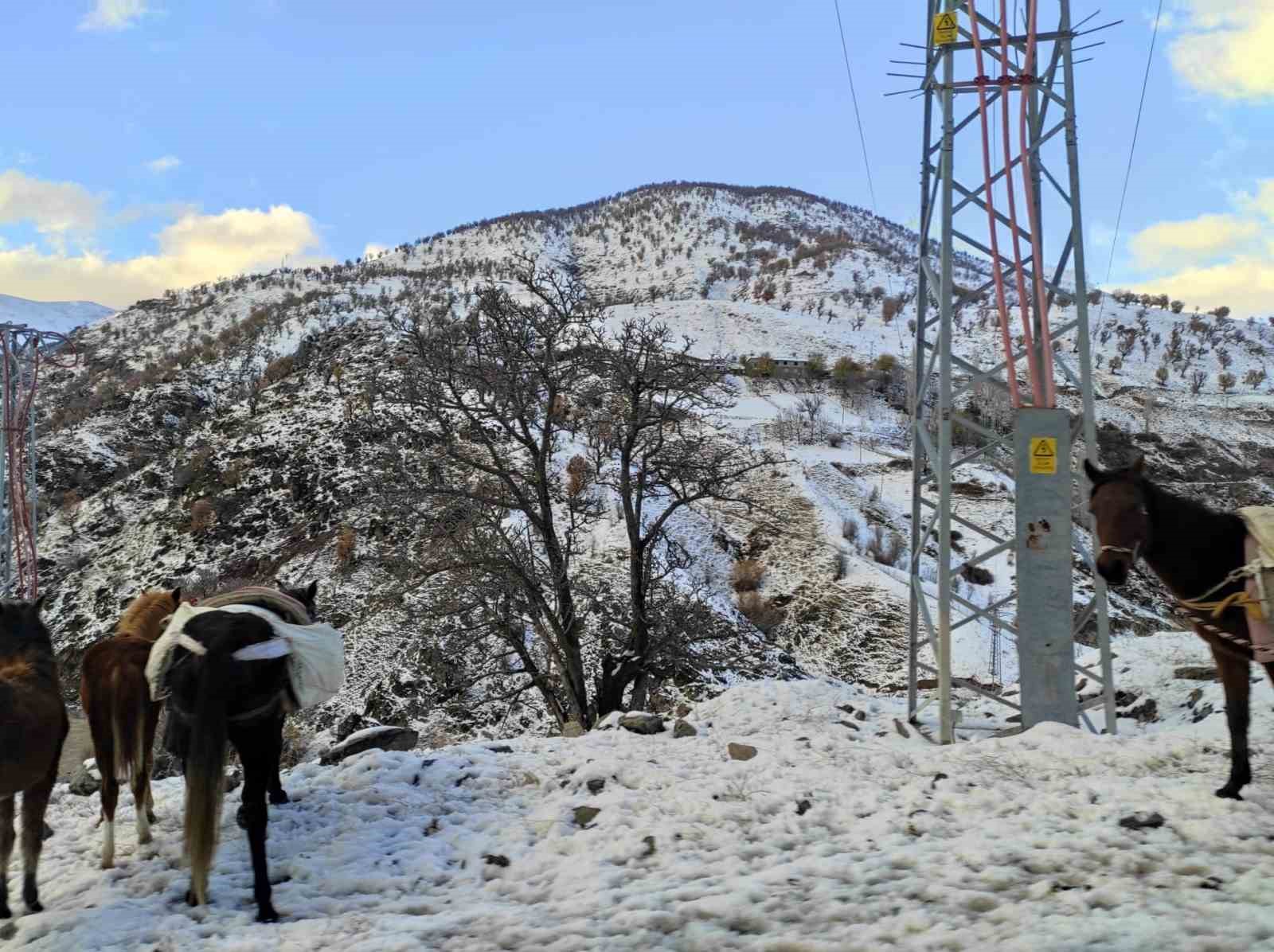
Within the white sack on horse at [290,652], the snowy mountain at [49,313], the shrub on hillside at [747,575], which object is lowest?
the shrub on hillside at [747,575]

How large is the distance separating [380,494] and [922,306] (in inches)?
307

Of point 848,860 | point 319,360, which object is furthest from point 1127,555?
point 319,360

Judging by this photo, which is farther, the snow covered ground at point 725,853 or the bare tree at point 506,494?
the bare tree at point 506,494

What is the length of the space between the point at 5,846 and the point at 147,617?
5.72ft

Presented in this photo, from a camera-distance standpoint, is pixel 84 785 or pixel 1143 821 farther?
pixel 84 785

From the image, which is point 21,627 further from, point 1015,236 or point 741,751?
point 1015,236

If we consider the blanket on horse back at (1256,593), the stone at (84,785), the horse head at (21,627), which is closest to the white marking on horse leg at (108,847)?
the horse head at (21,627)

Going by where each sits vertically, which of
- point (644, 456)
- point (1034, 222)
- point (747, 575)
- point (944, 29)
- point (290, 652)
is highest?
point (944, 29)

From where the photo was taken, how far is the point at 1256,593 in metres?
4.19

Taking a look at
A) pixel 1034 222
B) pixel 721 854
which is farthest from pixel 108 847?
pixel 1034 222

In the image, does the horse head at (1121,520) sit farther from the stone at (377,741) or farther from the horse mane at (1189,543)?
the stone at (377,741)

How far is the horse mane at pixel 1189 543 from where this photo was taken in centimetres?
448

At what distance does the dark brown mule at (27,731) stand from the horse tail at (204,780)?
2.59ft

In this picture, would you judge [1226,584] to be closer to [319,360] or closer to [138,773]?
[138,773]
